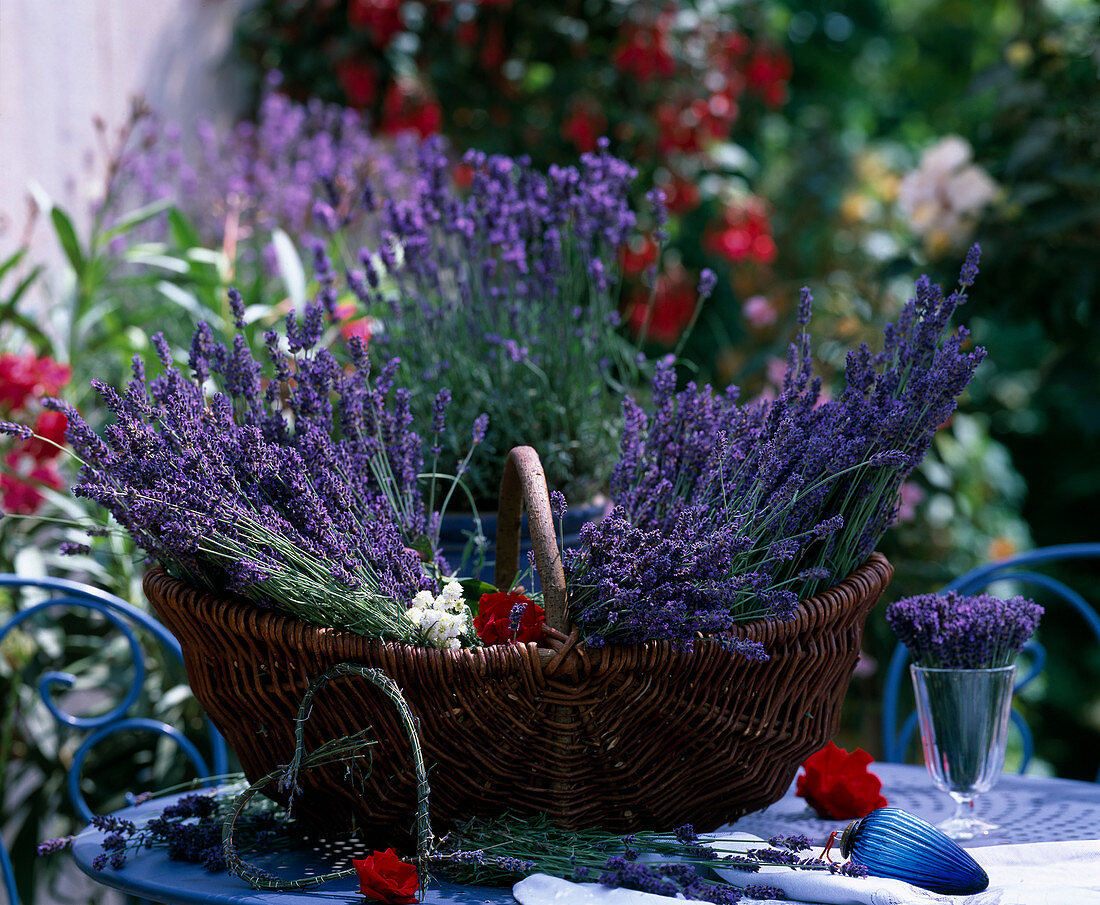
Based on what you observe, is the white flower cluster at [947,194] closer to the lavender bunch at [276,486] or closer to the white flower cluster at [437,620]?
the lavender bunch at [276,486]

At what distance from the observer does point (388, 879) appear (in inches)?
28.2

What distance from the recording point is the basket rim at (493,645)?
73 centimetres

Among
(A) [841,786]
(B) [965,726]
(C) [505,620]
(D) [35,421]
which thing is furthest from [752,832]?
(D) [35,421]

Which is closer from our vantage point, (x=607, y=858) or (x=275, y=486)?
(x=607, y=858)

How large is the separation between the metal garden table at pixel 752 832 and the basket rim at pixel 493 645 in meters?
0.17

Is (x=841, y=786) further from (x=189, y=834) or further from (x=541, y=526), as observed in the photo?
Answer: (x=189, y=834)

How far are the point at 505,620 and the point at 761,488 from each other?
0.22 meters

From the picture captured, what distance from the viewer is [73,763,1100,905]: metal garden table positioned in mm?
750

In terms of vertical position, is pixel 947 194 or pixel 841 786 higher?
pixel 947 194

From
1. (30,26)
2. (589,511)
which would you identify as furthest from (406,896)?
(30,26)

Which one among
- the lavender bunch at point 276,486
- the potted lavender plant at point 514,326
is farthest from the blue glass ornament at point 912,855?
the potted lavender plant at point 514,326

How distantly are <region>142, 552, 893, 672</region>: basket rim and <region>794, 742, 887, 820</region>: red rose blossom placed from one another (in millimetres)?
180

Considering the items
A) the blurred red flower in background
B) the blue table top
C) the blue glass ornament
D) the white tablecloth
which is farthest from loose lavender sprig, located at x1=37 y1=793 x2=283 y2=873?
the blurred red flower in background

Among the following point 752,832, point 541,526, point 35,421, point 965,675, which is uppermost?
point 35,421
